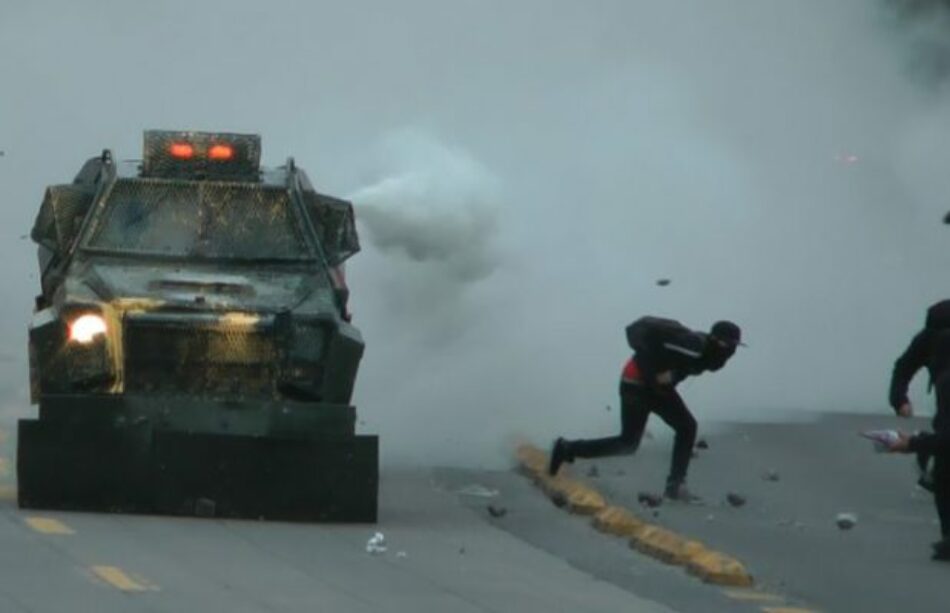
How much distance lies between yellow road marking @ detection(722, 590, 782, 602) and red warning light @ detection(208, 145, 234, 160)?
5.86 m

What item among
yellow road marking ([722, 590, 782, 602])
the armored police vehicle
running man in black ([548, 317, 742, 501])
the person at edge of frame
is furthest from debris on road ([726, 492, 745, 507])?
yellow road marking ([722, 590, 782, 602])

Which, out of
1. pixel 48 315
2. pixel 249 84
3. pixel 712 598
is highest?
pixel 249 84

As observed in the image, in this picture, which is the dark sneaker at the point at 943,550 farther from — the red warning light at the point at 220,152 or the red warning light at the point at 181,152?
the red warning light at the point at 181,152

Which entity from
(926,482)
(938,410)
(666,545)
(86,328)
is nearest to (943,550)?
(938,410)

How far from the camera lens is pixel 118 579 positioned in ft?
48.8

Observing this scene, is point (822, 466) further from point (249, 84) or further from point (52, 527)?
point (249, 84)

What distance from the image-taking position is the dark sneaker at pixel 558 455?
20.4 m

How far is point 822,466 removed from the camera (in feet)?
75.2

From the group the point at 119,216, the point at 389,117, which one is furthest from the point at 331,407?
the point at 389,117

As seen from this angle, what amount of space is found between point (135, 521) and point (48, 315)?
1755mm

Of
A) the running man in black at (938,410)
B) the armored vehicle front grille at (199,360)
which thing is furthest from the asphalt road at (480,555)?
the armored vehicle front grille at (199,360)

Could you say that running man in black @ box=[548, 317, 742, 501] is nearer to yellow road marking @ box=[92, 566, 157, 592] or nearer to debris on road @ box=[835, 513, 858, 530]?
debris on road @ box=[835, 513, 858, 530]

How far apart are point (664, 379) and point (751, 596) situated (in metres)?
4.55

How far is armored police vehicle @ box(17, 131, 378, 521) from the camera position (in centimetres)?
1761
